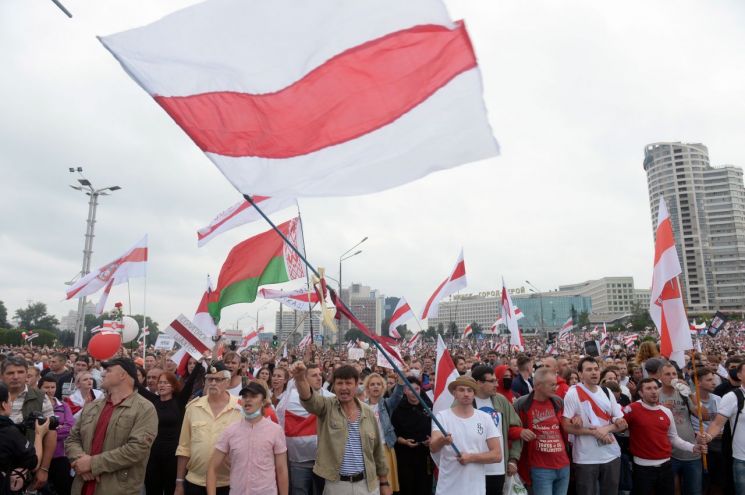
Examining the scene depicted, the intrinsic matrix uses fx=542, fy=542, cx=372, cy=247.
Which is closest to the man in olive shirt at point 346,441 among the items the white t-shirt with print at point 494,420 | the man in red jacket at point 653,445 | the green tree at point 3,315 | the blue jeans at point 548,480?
the white t-shirt with print at point 494,420

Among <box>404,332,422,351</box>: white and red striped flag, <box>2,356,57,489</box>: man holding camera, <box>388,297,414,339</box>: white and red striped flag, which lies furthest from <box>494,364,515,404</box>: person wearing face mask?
<box>404,332,422,351</box>: white and red striped flag

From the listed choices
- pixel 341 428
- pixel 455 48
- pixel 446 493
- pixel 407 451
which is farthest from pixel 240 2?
pixel 407 451

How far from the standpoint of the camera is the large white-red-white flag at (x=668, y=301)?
693cm

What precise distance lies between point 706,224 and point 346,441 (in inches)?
6389

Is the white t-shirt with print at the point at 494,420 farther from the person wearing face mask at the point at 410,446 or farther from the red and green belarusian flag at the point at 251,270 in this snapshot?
the red and green belarusian flag at the point at 251,270

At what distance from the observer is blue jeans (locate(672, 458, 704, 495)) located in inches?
266

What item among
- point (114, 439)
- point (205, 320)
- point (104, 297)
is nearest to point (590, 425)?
point (114, 439)

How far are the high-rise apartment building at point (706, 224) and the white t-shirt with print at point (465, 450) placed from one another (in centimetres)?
14962

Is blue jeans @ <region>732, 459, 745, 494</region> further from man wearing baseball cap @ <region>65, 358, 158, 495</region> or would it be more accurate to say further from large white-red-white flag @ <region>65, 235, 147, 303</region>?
large white-red-white flag @ <region>65, 235, 147, 303</region>

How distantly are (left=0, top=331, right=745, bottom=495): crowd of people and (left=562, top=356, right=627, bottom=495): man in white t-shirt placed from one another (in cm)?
2

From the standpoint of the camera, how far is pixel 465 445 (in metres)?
5.23

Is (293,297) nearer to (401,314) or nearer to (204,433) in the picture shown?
(401,314)

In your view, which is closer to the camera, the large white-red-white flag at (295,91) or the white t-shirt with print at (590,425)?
the large white-red-white flag at (295,91)

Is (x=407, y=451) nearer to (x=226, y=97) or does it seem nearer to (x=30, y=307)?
(x=226, y=97)
